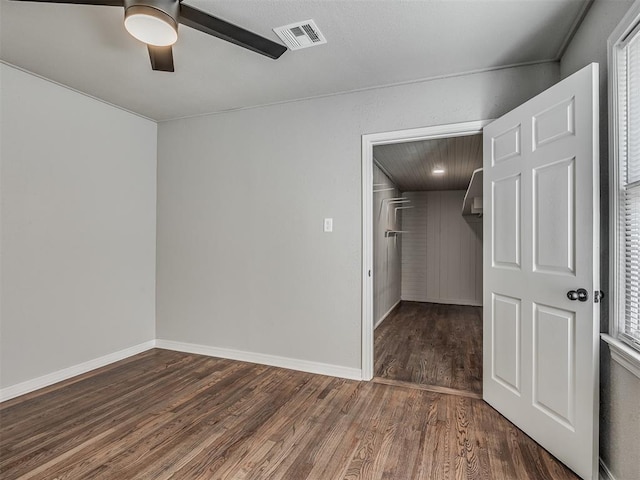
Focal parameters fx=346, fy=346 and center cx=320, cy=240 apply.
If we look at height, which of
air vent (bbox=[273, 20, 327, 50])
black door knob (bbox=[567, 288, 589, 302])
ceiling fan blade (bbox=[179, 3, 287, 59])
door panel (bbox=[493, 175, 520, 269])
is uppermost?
air vent (bbox=[273, 20, 327, 50])

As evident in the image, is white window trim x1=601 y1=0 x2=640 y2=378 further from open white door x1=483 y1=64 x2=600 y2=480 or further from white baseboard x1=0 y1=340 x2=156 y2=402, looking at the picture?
white baseboard x1=0 y1=340 x2=156 y2=402

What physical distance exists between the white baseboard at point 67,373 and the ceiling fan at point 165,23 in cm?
264

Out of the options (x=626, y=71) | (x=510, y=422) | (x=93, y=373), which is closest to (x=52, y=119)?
(x=93, y=373)

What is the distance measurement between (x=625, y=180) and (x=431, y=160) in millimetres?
2918

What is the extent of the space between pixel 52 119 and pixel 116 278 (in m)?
1.49

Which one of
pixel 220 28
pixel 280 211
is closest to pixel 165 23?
pixel 220 28

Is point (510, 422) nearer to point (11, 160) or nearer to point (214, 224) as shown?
point (214, 224)

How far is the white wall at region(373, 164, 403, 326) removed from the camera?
4.77 metres

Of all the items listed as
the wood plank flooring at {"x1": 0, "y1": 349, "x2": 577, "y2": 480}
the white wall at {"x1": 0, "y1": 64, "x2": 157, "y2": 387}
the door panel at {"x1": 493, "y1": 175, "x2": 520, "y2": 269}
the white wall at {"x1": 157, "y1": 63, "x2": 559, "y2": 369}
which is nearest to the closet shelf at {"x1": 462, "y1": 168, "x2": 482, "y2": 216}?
the white wall at {"x1": 157, "y1": 63, "x2": 559, "y2": 369}

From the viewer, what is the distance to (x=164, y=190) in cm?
379

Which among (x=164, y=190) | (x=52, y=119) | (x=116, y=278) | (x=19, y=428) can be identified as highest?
(x=52, y=119)

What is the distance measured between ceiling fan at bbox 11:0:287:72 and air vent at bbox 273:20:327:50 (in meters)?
0.24

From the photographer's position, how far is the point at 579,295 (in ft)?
5.66

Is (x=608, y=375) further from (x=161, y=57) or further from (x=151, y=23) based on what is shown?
(x=161, y=57)
